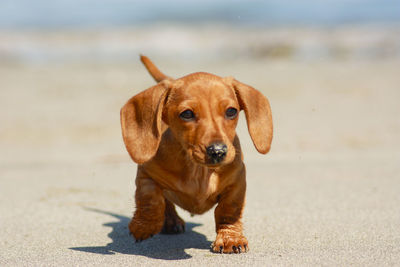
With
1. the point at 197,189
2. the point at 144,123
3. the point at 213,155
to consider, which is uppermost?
the point at 144,123

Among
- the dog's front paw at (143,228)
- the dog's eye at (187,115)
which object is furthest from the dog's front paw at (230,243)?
the dog's eye at (187,115)

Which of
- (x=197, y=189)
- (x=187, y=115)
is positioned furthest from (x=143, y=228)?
(x=187, y=115)

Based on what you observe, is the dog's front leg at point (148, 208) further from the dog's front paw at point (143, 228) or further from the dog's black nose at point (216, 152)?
the dog's black nose at point (216, 152)

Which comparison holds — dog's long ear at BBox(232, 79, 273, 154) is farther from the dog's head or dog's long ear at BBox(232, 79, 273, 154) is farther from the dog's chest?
the dog's chest

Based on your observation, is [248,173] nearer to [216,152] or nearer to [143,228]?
[143,228]

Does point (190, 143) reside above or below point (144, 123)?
below

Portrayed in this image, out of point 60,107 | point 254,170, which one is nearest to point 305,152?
point 254,170

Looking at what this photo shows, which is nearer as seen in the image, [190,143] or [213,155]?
[213,155]
